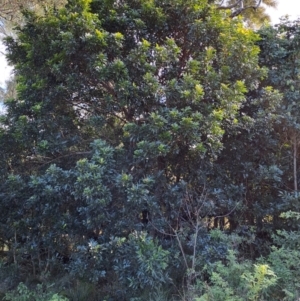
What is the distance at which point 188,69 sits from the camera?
3586 mm

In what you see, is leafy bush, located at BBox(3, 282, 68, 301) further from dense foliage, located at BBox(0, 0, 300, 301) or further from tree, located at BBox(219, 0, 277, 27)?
tree, located at BBox(219, 0, 277, 27)

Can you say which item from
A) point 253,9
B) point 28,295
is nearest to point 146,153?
point 28,295

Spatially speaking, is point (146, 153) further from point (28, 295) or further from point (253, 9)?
point (253, 9)

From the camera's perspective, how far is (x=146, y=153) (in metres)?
3.22

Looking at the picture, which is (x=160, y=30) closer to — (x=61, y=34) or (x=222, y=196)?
(x=61, y=34)

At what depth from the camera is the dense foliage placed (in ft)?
10.3

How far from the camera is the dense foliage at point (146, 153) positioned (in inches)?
123

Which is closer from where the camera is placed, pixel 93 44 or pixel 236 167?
pixel 93 44

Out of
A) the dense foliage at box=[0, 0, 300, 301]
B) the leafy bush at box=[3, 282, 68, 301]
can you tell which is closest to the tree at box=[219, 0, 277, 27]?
the dense foliage at box=[0, 0, 300, 301]

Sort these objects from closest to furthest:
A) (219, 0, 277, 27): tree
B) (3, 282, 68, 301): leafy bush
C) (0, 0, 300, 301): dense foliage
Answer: (0, 0, 300, 301): dense foliage
(3, 282, 68, 301): leafy bush
(219, 0, 277, 27): tree

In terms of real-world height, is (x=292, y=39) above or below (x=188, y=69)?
above

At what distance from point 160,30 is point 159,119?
124 cm

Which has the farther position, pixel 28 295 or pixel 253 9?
pixel 253 9

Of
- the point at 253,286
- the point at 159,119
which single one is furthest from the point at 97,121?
the point at 253,286
